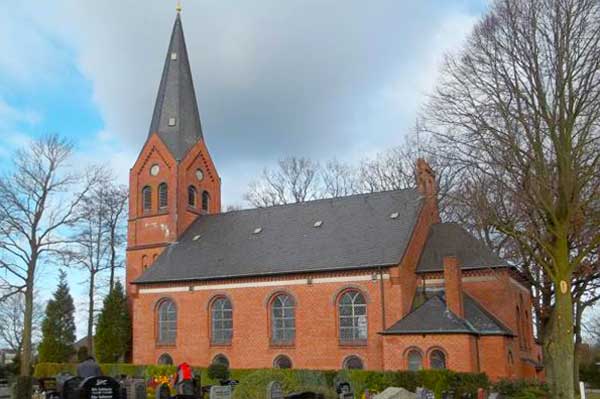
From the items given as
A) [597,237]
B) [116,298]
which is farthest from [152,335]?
[597,237]

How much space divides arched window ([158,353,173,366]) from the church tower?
521 cm

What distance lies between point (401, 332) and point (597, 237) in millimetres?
10802

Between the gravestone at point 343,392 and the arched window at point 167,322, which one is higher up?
the arched window at point 167,322

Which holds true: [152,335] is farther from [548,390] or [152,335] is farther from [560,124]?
[560,124]

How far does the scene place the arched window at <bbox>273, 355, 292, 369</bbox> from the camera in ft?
105

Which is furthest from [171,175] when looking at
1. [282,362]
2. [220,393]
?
[220,393]

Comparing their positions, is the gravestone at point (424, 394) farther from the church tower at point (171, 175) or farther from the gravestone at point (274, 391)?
the church tower at point (171, 175)

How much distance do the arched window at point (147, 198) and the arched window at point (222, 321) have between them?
9.81 meters

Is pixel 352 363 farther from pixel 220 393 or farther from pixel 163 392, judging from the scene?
pixel 163 392

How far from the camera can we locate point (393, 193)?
3478 centimetres

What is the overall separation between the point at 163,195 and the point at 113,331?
9.17 m

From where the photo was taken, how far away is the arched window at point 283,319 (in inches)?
1275

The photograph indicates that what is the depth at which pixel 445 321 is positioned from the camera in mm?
27375

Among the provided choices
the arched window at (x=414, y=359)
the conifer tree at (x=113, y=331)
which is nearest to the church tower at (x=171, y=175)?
the conifer tree at (x=113, y=331)
